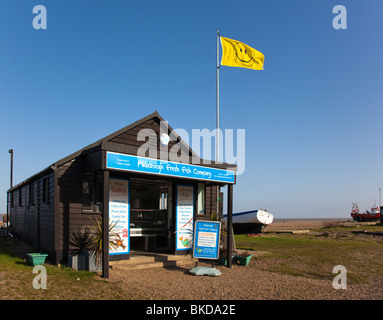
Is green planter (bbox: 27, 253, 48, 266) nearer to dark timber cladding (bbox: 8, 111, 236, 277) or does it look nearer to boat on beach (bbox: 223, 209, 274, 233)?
dark timber cladding (bbox: 8, 111, 236, 277)

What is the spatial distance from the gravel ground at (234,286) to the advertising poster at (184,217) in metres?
1.58

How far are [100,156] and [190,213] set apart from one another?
15.9ft

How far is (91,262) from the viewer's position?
9695 mm

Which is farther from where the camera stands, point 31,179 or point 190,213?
point 31,179

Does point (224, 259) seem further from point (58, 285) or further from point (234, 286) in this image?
point (58, 285)

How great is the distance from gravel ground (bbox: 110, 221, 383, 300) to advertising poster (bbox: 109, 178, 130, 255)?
1008 millimetres

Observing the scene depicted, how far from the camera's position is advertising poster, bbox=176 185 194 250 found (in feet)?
41.7

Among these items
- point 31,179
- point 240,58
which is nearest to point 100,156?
point 31,179

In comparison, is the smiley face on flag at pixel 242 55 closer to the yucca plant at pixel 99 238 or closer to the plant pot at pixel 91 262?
the yucca plant at pixel 99 238

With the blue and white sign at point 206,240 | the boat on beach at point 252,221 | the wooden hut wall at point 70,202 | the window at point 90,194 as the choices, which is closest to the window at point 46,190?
the window at point 90,194

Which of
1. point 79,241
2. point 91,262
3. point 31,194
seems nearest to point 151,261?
point 91,262

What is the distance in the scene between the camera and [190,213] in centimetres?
1311

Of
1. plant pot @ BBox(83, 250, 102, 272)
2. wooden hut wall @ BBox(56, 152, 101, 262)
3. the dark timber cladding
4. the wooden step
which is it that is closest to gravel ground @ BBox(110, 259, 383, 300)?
the wooden step
